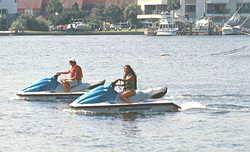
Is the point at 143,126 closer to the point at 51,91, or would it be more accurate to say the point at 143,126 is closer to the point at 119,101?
the point at 119,101

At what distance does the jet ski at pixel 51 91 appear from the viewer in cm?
4475

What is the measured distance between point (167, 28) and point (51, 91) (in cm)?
13893

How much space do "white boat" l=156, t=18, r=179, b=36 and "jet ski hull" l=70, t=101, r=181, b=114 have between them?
14332 centimetres

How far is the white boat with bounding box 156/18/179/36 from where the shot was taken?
184 metres

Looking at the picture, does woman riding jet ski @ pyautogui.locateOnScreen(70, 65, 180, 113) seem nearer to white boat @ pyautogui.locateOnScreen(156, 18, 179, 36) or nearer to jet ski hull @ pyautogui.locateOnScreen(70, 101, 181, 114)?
jet ski hull @ pyautogui.locateOnScreen(70, 101, 181, 114)

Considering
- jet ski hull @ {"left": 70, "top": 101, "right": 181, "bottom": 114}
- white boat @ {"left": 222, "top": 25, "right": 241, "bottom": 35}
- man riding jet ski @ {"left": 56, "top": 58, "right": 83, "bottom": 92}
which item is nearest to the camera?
jet ski hull @ {"left": 70, "top": 101, "right": 181, "bottom": 114}

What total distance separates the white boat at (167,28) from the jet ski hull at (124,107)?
143 m

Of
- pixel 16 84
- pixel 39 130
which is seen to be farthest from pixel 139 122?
pixel 16 84

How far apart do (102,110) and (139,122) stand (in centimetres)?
232

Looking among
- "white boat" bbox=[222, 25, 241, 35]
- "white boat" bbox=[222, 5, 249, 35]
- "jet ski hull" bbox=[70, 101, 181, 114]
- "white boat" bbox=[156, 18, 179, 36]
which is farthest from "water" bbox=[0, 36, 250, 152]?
"white boat" bbox=[156, 18, 179, 36]

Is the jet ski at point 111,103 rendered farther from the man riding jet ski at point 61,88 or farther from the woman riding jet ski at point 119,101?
the man riding jet ski at point 61,88

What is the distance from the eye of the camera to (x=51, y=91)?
4541 centimetres

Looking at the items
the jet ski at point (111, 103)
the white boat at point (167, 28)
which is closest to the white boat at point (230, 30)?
the white boat at point (167, 28)

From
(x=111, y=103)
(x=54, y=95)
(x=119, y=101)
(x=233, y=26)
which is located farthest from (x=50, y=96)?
(x=233, y=26)
